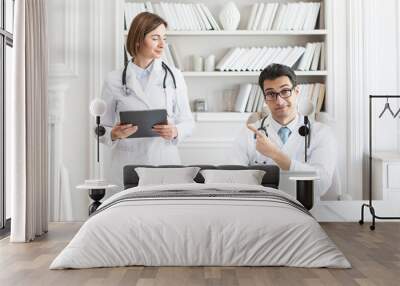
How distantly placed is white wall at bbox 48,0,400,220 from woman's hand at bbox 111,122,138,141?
287 mm

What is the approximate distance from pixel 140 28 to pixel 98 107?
92cm

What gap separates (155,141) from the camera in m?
6.75

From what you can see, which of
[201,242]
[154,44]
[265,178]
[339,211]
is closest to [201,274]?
[201,242]

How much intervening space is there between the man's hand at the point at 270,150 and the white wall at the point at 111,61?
634 millimetres

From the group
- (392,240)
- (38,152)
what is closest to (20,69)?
(38,152)

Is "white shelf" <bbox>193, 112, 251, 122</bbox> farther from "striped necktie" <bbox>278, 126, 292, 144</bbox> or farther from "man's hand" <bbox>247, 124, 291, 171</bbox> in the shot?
"striped necktie" <bbox>278, 126, 292, 144</bbox>

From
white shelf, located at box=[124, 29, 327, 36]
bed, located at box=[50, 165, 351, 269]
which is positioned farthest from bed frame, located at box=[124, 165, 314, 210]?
bed, located at box=[50, 165, 351, 269]

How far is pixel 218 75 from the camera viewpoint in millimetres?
6801

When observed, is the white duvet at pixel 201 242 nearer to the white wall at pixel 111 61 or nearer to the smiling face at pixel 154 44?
the white wall at pixel 111 61

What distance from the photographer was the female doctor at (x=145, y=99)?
6762 mm

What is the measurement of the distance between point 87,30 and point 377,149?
10.7 ft

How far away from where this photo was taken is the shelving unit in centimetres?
683

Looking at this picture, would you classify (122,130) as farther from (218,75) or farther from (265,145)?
(265,145)

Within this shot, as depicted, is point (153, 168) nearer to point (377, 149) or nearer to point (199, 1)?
point (199, 1)
